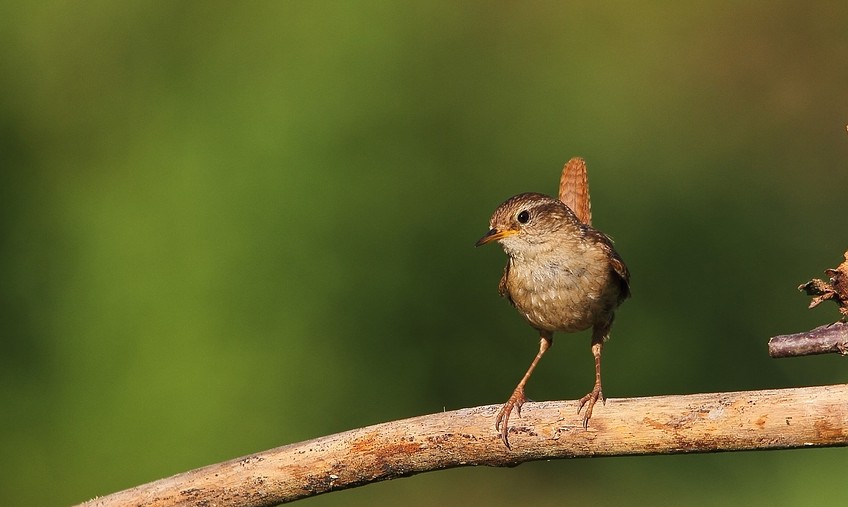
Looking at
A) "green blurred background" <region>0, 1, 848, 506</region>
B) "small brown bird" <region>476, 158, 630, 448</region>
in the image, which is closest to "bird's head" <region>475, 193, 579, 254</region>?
"small brown bird" <region>476, 158, 630, 448</region>

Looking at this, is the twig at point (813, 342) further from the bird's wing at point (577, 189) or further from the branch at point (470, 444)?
the bird's wing at point (577, 189)

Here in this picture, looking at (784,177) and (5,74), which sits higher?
(5,74)

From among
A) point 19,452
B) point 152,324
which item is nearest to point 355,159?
point 152,324

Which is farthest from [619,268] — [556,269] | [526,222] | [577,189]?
[577,189]

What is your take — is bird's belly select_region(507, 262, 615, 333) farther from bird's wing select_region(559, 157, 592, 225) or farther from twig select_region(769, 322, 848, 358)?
twig select_region(769, 322, 848, 358)

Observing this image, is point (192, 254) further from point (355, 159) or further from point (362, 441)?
point (362, 441)
